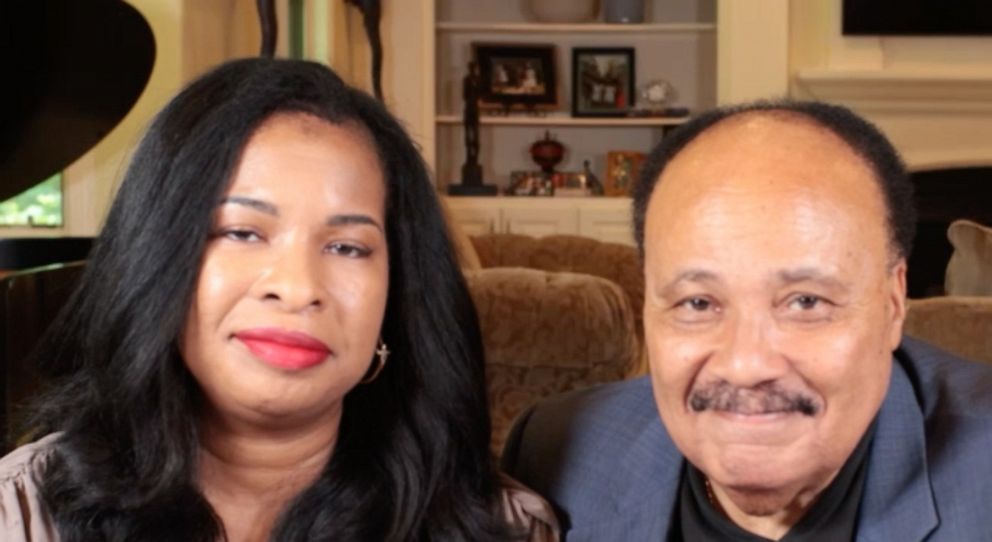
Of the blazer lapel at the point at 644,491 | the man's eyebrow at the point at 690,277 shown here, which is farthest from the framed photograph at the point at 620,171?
the man's eyebrow at the point at 690,277

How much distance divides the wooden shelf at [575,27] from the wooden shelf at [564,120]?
16.3 inches

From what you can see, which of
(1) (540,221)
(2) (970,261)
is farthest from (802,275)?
(1) (540,221)

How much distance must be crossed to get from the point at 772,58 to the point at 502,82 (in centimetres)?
137

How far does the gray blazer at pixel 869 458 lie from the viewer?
1299mm

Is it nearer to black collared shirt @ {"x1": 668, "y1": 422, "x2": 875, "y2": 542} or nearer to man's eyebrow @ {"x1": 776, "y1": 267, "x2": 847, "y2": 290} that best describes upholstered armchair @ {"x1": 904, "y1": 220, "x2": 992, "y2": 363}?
black collared shirt @ {"x1": 668, "y1": 422, "x2": 875, "y2": 542}

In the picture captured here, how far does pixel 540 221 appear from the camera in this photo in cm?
602

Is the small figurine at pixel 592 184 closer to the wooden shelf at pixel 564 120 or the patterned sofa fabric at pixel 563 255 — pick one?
the wooden shelf at pixel 564 120

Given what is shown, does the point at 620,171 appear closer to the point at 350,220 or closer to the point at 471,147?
the point at 471,147

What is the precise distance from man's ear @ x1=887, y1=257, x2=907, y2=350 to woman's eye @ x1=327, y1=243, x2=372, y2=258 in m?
0.50

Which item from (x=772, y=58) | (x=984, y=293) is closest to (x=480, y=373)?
(x=984, y=293)

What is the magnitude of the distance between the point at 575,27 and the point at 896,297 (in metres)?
5.10

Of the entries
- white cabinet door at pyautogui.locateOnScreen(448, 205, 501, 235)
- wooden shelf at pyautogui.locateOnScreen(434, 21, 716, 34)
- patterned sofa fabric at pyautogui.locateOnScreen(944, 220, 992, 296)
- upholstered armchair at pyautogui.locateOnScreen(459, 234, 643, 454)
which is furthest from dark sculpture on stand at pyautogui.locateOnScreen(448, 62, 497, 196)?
upholstered armchair at pyautogui.locateOnScreen(459, 234, 643, 454)

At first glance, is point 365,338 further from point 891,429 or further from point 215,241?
point 891,429

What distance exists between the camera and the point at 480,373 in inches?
59.4
